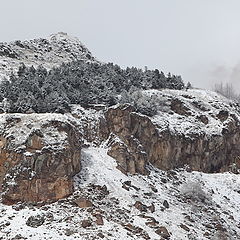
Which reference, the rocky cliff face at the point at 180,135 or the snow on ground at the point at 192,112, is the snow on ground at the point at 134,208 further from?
the snow on ground at the point at 192,112

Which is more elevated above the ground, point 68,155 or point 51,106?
point 51,106

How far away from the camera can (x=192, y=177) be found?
38.6m

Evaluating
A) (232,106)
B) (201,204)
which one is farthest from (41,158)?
(232,106)

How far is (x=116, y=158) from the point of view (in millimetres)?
34406

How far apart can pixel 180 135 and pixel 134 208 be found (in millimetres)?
13509

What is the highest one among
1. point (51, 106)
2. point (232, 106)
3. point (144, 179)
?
point (232, 106)

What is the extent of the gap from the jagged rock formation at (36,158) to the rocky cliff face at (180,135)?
214 inches

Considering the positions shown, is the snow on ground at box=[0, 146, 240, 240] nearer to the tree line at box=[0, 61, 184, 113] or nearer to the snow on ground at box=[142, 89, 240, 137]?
the snow on ground at box=[142, 89, 240, 137]

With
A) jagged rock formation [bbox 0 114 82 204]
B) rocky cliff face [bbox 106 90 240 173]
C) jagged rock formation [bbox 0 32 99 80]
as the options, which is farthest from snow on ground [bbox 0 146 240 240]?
jagged rock formation [bbox 0 32 99 80]

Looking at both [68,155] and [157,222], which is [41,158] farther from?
[157,222]

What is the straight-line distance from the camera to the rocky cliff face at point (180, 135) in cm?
3656

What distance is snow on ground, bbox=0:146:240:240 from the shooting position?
82.7 feet

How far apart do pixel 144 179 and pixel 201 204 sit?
195 inches

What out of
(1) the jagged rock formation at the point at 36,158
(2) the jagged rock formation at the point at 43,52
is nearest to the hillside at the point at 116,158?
(1) the jagged rock formation at the point at 36,158
